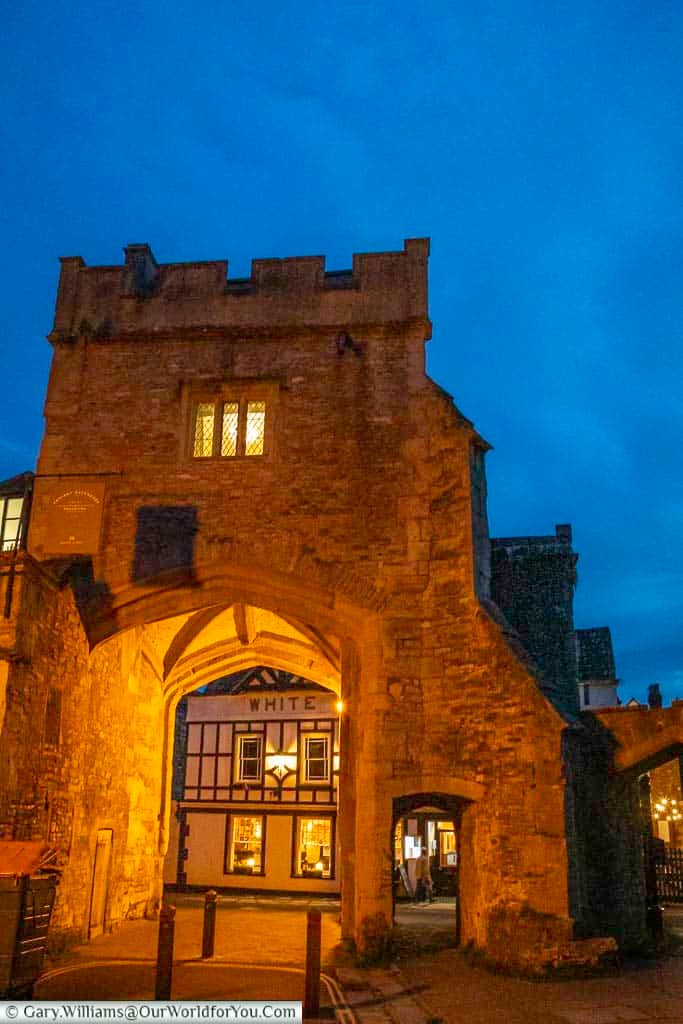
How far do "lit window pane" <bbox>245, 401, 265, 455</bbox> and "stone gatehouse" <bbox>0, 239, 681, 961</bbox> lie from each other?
0.17 ft

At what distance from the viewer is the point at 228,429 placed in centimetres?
1369

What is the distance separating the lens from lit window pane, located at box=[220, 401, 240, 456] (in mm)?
13547

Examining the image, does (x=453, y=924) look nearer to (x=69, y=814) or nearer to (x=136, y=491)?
(x=69, y=814)

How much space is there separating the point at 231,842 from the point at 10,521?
1368cm

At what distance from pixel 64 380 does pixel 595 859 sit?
1054 centimetres

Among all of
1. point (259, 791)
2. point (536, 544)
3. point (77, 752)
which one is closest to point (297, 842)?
point (259, 791)

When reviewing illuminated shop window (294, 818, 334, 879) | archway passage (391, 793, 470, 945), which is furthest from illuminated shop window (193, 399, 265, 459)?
illuminated shop window (294, 818, 334, 879)

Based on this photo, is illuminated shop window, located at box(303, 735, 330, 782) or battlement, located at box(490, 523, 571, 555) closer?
battlement, located at box(490, 523, 571, 555)

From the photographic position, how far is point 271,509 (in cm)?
1298

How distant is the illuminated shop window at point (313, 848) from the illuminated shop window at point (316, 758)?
1.11 metres

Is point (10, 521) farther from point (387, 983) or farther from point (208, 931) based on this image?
point (387, 983)

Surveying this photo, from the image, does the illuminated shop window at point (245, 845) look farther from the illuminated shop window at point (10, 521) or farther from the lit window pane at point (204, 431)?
the lit window pane at point (204, 431)

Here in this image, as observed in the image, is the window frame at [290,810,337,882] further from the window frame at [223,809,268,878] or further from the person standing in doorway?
the person standing in doorway

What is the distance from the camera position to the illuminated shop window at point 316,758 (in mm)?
23688
